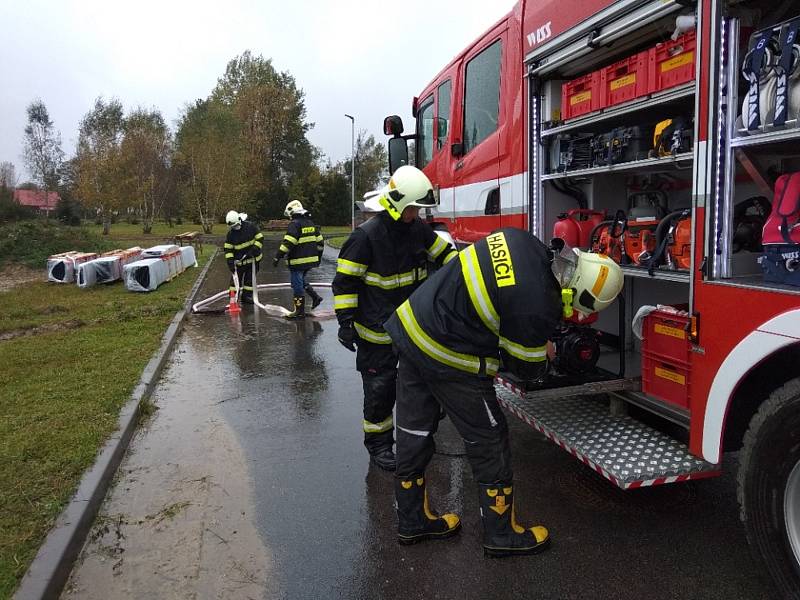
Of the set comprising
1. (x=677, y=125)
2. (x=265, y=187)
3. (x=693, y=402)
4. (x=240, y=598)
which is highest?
(x=265, y=187)

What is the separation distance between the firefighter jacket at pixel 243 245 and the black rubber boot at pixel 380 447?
7150mm

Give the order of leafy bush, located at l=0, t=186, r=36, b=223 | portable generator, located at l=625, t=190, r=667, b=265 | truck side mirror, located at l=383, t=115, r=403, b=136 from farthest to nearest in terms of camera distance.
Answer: leafy bush, located at l=0, t=186, r=36, b=223, truck side mirror, located at l=383, t=115, r=403, b=136, portable generator, located at l=625, t=190, r=667, b=265

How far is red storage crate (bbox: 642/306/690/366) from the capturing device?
3.17m

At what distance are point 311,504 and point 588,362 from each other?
6.10 feet

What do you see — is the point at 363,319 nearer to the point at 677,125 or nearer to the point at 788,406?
the point at 677,125

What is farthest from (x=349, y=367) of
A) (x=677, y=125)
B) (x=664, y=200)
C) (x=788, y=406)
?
(x=788, y=406)

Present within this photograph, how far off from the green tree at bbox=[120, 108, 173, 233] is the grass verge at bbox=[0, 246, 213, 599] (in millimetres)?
25884

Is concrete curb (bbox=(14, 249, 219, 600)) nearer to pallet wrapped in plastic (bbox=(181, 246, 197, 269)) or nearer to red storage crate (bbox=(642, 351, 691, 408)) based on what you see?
red storage crate (bbox=(642, 351, 691, 408))

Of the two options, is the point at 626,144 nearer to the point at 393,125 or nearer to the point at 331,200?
the point at 393,125

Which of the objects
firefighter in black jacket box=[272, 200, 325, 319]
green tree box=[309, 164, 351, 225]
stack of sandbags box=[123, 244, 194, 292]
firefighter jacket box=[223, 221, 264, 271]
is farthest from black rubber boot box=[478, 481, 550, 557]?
green tree box=[309, 164, 351, 225]

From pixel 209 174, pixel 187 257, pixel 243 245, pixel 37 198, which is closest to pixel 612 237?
pixel 243 245

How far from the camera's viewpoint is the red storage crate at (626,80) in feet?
11.5

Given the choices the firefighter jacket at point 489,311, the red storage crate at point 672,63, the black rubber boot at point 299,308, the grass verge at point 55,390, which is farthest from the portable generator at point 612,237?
the black rubber boot at point 299,308

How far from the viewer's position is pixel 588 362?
3.82 meters
